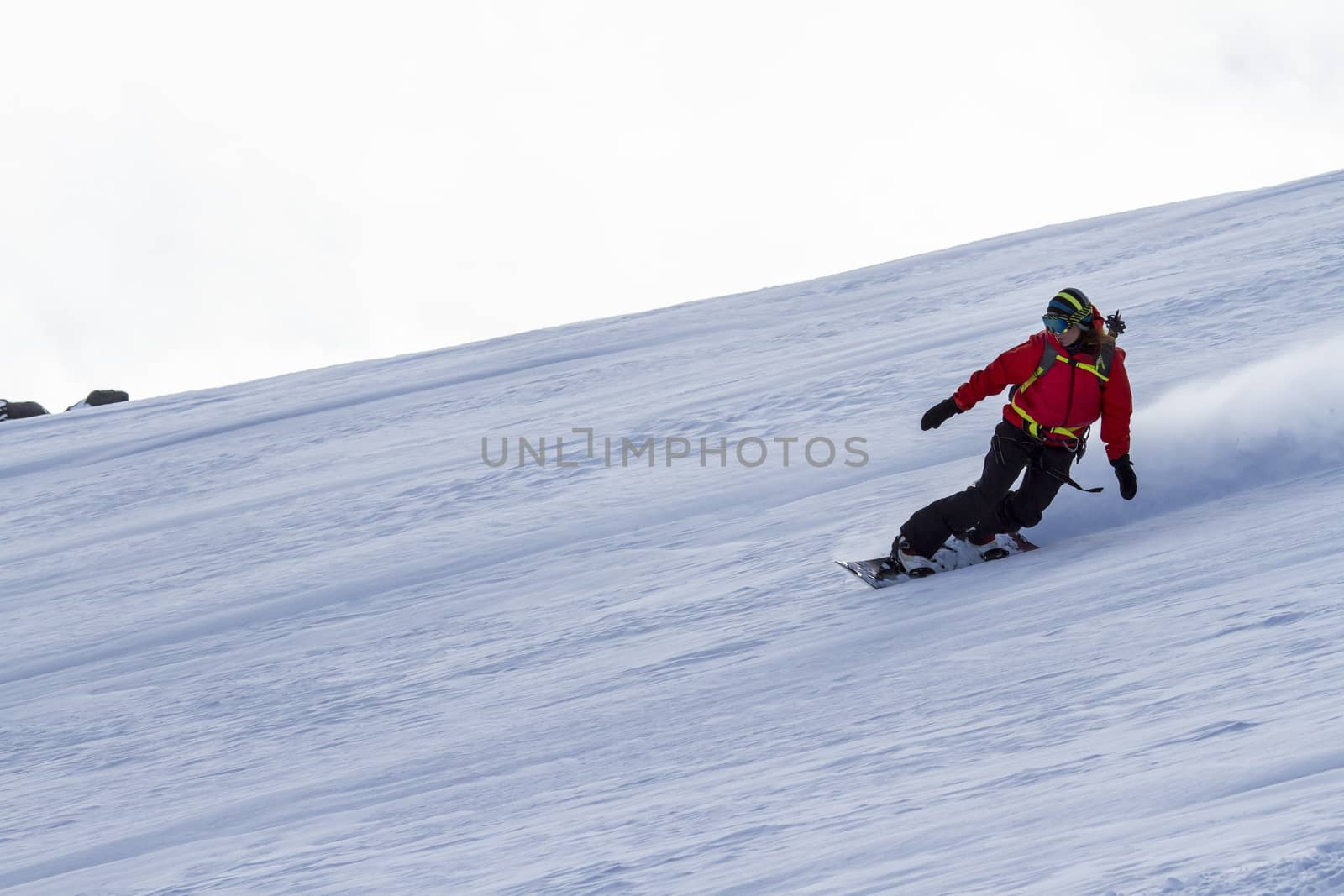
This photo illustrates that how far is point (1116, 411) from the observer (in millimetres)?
5227

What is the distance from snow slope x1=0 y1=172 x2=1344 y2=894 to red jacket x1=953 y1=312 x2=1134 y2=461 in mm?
537

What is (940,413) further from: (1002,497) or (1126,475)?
(1126,475)

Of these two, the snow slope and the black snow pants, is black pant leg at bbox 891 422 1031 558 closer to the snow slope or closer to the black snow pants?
the black snow pants

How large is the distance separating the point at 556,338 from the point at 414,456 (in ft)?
15.8

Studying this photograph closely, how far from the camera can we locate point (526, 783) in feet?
13.7

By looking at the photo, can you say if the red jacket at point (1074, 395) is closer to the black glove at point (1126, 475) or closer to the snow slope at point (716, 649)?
the black glove at point (1126, 475)

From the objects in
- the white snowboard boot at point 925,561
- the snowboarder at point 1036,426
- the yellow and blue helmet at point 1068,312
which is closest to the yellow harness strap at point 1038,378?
the snowboarder at point 1036,426

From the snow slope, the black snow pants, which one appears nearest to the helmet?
the black snow pants

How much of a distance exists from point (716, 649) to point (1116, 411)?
2.06m

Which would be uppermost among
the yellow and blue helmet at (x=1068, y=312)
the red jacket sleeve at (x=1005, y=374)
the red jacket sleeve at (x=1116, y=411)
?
the yellow and blue helmet at (x=1068, y=312)

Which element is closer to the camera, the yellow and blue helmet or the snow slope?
the snow slope

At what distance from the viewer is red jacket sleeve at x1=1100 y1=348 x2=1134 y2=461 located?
205 inches

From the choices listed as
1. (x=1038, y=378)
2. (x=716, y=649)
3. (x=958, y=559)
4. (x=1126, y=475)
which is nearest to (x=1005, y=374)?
(x=1038, y=378)

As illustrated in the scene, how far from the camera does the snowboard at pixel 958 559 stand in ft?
18.1
